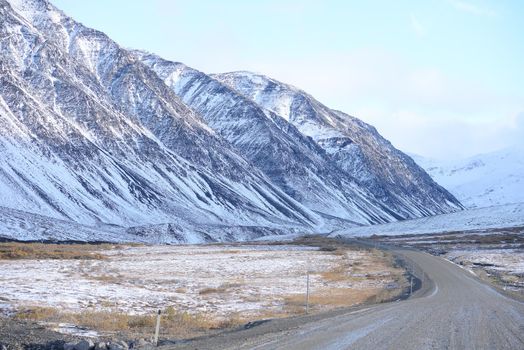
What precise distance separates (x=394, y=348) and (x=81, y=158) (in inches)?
6557

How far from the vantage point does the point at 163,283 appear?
45438mm

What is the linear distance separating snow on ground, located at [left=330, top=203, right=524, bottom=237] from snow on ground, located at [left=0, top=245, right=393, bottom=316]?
95.3 metres

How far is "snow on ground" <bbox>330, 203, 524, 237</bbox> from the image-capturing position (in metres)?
160

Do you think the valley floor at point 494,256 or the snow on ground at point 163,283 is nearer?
the snow on ground at point 163,283

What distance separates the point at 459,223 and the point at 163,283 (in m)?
137

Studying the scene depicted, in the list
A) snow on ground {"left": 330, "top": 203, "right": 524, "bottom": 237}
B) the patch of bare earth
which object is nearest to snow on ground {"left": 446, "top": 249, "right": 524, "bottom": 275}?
the patch of bare earth

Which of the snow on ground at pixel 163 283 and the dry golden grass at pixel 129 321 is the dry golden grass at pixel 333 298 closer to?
the snow on ground at pixel 163 283

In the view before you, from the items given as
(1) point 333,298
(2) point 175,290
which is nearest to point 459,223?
(1) point 333,298

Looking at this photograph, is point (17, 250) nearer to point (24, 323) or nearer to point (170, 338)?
point (24, 323)

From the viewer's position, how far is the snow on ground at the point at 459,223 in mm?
159762

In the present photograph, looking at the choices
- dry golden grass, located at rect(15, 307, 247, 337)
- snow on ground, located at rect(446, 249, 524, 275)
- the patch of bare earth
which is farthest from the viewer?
snow on ground, located at rect(446, 249, 524, 275)

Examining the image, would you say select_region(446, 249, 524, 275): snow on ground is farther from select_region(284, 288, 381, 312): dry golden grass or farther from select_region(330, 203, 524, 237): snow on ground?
select_region(330, 203, 524, 237): snow on ground

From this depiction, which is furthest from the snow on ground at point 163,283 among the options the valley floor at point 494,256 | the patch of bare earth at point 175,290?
the valley floor at point 494,256

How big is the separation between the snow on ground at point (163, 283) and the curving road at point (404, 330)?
27.1 ft
